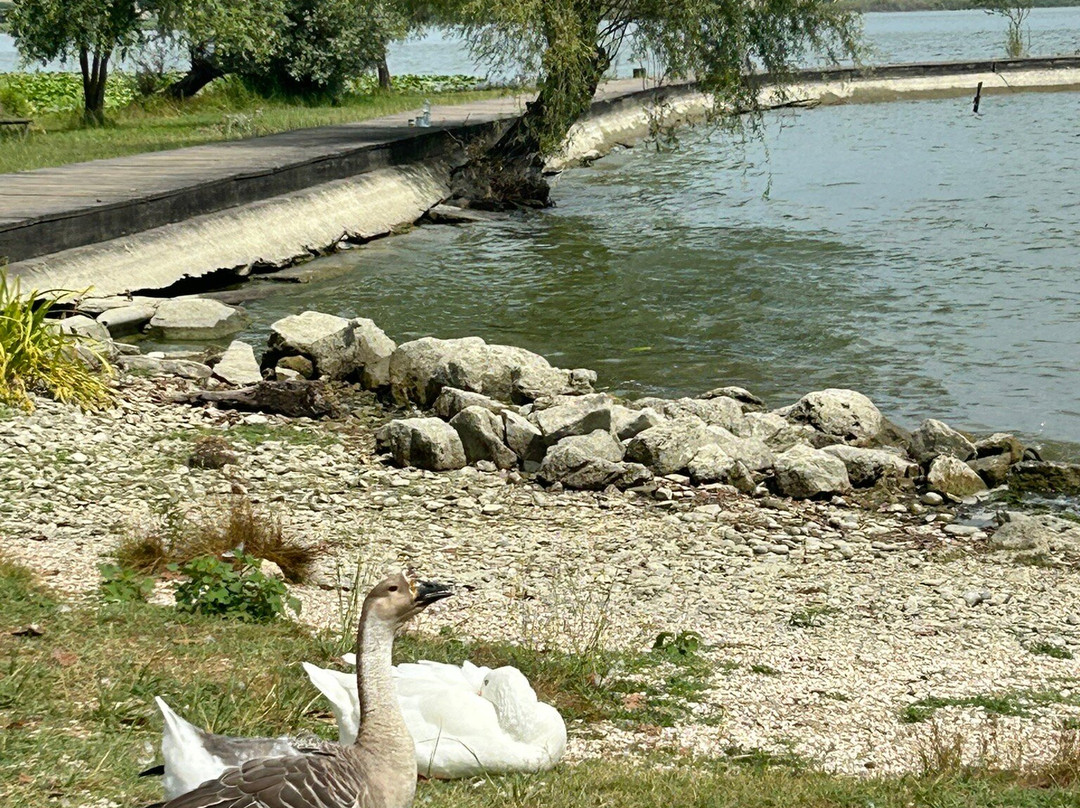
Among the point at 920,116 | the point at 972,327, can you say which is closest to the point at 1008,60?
the point at 920,116

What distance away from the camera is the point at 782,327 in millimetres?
20891

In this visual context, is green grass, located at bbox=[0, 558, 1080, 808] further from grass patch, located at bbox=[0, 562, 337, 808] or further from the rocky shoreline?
the rocky shoreline

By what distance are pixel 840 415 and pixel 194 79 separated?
101ft

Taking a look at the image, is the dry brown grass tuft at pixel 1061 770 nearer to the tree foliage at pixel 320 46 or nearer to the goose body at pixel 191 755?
the goose body at pixel 191 755

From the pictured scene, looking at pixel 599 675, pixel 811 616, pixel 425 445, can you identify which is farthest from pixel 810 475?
pixel 599 675

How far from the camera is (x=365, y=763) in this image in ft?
14.6

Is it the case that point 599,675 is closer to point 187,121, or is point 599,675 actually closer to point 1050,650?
point 1050,650

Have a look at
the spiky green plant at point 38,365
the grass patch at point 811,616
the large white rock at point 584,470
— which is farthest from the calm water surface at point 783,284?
the grass patch at point 811,616

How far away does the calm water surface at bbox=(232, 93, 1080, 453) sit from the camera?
59.2 ft

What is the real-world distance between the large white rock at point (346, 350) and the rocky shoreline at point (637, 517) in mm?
29

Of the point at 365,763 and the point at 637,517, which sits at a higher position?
the point at 365,763

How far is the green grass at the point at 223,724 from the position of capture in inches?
217

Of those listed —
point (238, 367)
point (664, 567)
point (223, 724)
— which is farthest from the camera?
point (238, 367)

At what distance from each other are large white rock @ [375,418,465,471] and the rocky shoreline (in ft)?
0.10
